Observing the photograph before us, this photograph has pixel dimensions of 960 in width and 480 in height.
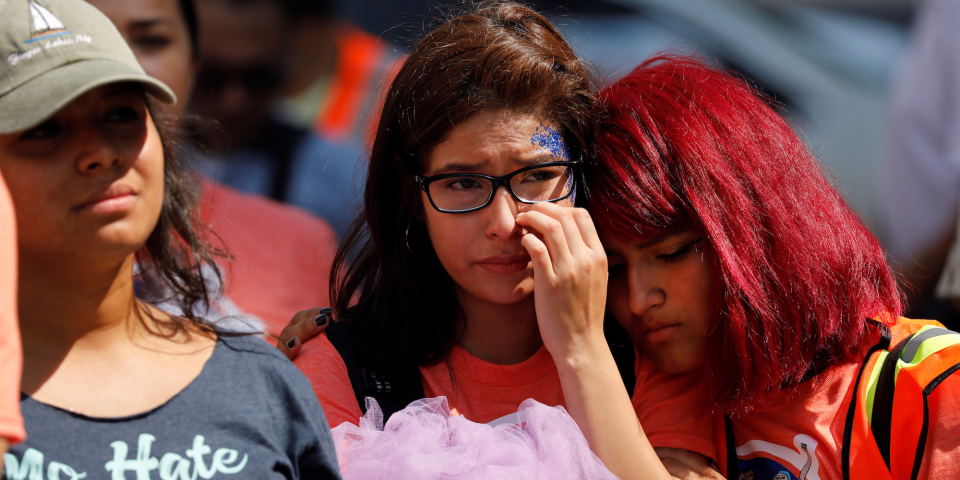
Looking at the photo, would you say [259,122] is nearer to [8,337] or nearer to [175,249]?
[175,249]

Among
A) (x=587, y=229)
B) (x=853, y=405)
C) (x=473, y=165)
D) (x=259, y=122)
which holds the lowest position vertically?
(x=259, y=122)

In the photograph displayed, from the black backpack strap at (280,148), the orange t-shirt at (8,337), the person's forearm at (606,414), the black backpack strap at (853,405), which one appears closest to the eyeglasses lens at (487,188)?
the person's forearm at (606,414)

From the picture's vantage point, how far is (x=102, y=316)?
137 centimetres

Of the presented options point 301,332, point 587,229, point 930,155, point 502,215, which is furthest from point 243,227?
point 930,155

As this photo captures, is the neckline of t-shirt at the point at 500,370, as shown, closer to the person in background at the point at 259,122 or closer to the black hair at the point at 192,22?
the person in background at the point at 259,122

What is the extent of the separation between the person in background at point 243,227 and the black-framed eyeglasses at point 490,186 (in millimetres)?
1182

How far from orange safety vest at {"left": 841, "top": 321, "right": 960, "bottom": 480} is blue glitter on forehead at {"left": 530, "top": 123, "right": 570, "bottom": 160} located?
3.00ft

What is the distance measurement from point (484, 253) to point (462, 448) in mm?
491

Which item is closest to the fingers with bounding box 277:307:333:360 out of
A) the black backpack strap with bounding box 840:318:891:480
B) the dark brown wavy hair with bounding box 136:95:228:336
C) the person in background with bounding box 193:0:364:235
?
the dark brown wavy hair with bounding box 136:95:228:336

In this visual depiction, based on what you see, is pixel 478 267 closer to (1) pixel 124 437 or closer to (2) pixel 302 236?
(1) pixel 124 437

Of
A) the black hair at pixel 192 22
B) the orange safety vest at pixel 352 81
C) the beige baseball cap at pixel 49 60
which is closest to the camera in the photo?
the beige baseball cap at pixel 49 60

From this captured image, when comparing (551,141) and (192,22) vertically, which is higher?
(551,141)

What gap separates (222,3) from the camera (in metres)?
3.72

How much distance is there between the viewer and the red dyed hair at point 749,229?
1785 millimetres
